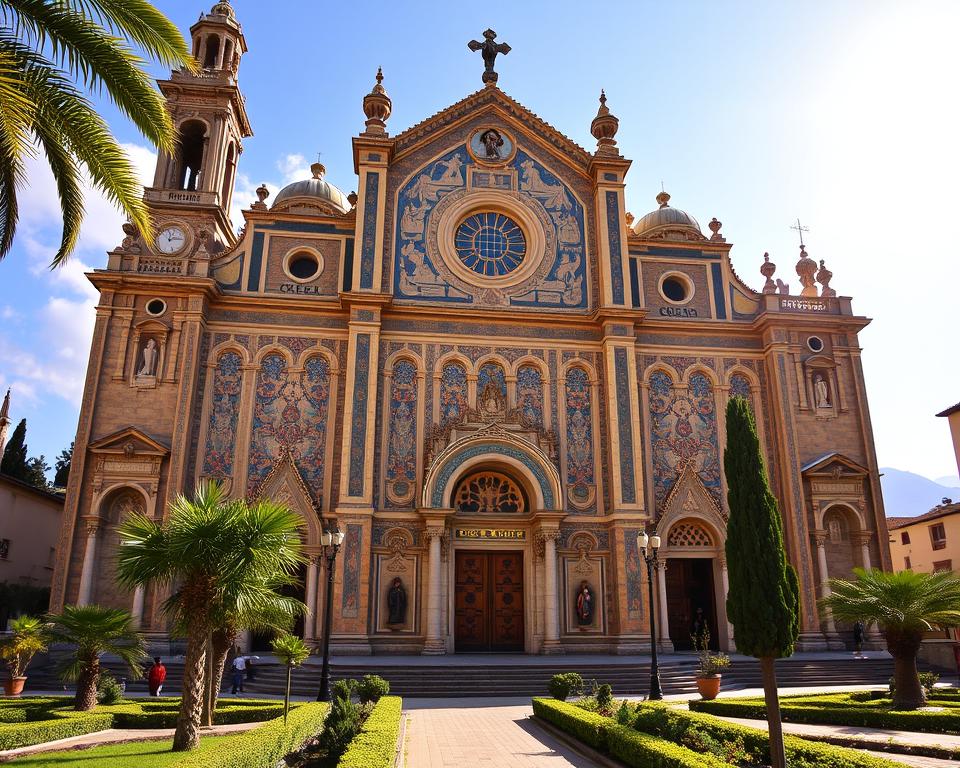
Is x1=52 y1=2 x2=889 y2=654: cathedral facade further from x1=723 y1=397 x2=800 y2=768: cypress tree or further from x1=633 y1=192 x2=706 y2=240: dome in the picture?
x1=723 y1=397 x2=800 y2=768: cypress tree

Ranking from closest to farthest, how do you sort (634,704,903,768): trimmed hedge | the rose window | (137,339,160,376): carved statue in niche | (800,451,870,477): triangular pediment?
(634,704,903,768): trimmed hedge < (137,339,160,376): carved statue in niche < the rose window < (800,451,870,477): triangular pediment

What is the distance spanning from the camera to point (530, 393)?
95.2 feet

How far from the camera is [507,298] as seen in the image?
30.1m

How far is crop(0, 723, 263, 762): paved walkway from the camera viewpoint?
12.8 meters

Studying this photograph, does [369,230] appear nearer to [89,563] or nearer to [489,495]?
[489,495]

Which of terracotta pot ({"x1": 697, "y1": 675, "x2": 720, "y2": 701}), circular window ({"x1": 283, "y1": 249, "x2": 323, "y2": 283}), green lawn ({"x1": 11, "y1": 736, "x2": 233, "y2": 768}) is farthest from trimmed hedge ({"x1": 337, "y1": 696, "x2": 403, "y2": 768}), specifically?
circular window ({"x1": 283, "y1": 249, "x2": 323, "y2": 283})

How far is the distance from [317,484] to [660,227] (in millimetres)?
19326

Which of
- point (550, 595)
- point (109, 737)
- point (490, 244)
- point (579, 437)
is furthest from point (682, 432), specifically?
point (109, 737)

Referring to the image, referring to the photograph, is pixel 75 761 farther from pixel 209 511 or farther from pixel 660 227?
pixel 660 227

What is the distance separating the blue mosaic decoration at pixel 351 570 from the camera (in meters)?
25.2

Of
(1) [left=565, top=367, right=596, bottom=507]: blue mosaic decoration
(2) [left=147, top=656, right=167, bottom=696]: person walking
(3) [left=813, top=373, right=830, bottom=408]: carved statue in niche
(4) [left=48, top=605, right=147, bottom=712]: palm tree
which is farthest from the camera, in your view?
(3) [left=813, top=373, right=830, bottom=408]: carved statue in niche

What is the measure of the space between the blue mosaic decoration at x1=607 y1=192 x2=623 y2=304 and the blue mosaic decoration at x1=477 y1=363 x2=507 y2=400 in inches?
210

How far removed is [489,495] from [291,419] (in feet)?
25.5

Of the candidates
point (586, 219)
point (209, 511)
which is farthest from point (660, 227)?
point (209, 511)
